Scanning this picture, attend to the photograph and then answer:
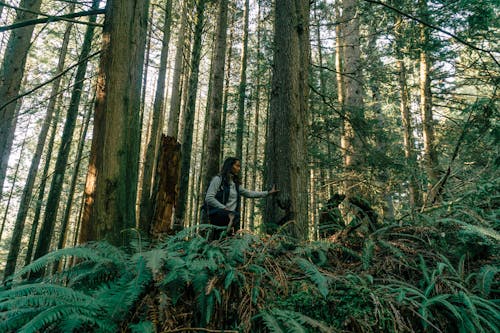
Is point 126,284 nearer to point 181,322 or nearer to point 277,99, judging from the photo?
point 181,322

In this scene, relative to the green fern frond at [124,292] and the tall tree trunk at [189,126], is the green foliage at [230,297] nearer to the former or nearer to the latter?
the green fern frond at [124,292]

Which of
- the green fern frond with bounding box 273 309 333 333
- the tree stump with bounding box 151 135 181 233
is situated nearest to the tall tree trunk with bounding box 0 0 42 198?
the tree stump with bounding box 151 135 181 233

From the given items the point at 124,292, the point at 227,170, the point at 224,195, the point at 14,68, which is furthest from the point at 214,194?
the point at 14,68

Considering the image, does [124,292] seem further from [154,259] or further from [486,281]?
[486,281]

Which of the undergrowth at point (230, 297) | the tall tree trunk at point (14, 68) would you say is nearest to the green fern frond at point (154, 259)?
the undergrowth at point (230, 297)

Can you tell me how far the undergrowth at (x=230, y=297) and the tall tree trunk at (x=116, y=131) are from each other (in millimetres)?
854

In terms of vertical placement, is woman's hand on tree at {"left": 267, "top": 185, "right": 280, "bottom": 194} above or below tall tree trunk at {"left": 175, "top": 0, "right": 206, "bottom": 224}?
below

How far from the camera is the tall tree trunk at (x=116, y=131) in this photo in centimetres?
264

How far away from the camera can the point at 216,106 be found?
9047 millimetres

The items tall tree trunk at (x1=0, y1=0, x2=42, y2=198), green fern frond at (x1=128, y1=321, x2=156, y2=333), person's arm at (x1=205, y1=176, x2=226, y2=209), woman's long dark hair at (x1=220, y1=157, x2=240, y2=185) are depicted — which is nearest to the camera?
green fern frond at (x1=128, y1=321, x2=156, y2=333)

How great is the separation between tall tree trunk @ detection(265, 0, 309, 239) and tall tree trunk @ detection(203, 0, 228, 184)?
4724 mm

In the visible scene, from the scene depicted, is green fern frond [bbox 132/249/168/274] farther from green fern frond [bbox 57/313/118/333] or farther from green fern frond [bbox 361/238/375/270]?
green fern frond [bbox 361/238/375/270]

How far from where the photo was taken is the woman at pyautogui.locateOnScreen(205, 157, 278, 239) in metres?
5.20

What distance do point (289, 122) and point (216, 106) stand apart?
18.0 feet
